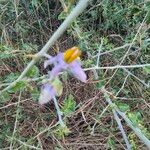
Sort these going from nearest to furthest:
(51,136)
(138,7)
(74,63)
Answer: (74,63)
(51,136)
(138,7)

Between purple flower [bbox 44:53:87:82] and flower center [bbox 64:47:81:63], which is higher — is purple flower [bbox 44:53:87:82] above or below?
below

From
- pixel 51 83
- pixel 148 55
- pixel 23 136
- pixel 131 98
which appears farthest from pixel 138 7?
pixel 51 83

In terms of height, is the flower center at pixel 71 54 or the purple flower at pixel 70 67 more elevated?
the flower center at pixel 71 54

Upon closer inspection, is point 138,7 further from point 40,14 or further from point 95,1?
point 40,14

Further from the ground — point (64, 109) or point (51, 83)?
point (51, 83)

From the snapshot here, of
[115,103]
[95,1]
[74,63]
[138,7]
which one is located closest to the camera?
[74,63]

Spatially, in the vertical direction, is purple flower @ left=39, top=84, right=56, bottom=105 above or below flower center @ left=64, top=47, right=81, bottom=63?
below

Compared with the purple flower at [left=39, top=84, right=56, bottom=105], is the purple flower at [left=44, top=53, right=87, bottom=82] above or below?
above

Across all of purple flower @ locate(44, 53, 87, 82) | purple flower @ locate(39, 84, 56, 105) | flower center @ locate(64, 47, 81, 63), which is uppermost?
flower center @ locate(64, 47, 81, 63)

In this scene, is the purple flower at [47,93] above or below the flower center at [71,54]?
below

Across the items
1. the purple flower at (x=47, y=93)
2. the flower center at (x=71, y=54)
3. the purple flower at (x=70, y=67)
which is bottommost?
the purple flower at (x=47, y=93)

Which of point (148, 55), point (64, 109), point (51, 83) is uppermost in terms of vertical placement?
point (51, 83)
